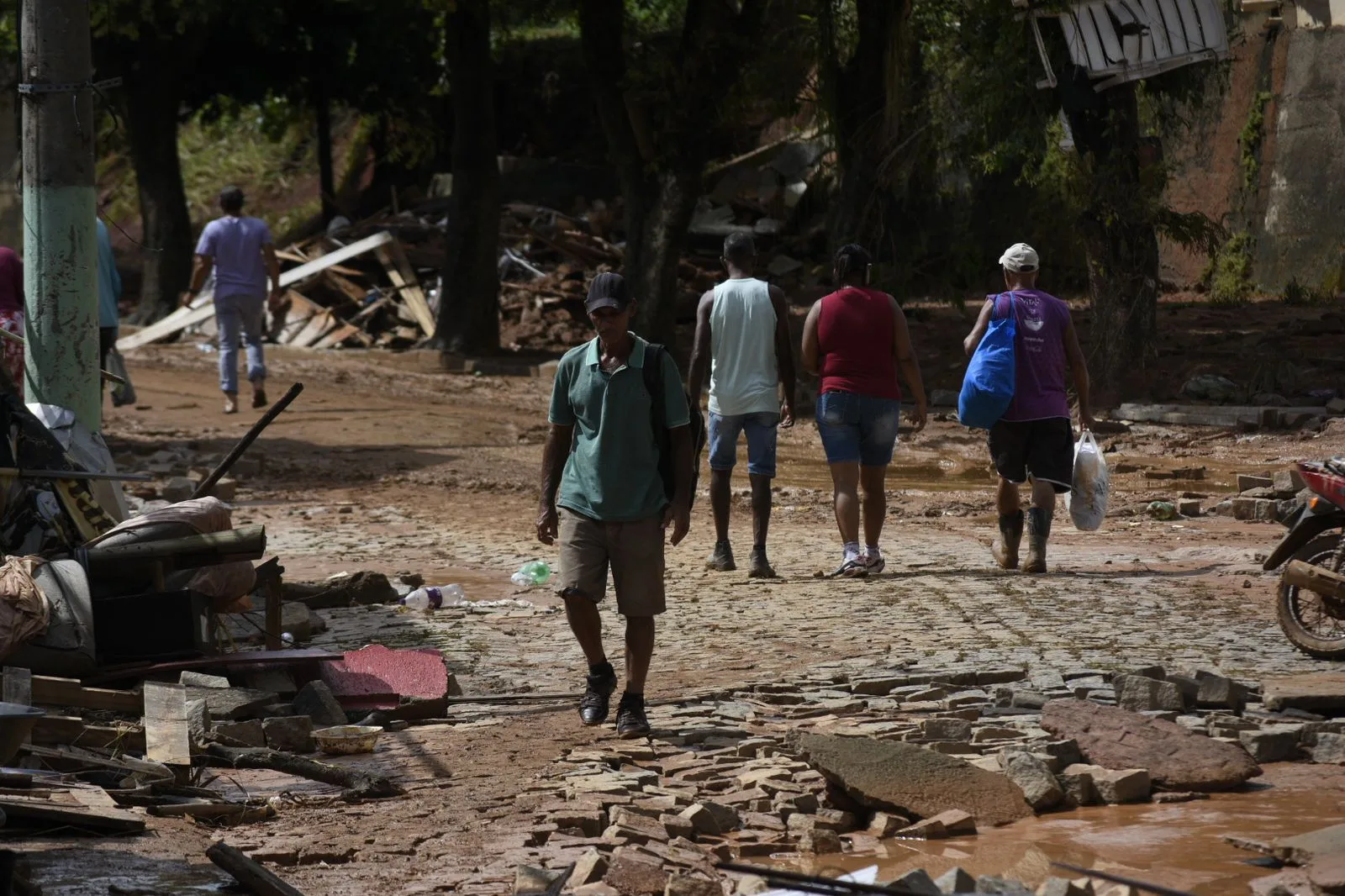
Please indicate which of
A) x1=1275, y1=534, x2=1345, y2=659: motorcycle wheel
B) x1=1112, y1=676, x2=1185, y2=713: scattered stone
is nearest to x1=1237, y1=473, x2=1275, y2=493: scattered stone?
x1=1275, y1=534, x2=1345, y2=659: motorcycle wheel

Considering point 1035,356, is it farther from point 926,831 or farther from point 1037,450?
point 926,831

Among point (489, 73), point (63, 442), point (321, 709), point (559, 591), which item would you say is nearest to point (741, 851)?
point (559, 591)

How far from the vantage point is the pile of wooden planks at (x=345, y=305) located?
82.8 feet

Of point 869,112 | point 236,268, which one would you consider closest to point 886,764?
point 236,268

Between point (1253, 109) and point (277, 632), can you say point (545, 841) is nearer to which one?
point (277, 632)

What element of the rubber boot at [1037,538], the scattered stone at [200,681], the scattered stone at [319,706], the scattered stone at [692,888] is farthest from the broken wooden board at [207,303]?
the scattered stone at [692,888]

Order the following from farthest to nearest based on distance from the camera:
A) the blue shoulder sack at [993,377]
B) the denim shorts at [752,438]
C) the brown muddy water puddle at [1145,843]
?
the denim shorts at [752,438]
the blue shoulder sack at [993,377]
the brown muddy water puddle at [1145,843]

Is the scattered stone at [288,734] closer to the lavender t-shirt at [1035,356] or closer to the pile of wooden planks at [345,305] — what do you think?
the lavender t-shirt at [1035,356]

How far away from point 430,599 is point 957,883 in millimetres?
5836

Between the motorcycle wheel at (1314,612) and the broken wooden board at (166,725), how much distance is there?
16.0 feet

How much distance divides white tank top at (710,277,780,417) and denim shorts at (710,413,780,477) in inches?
2.0

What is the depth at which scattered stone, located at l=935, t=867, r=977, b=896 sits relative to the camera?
456cm

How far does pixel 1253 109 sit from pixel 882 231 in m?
7.15

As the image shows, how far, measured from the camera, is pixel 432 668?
7.75 meters
